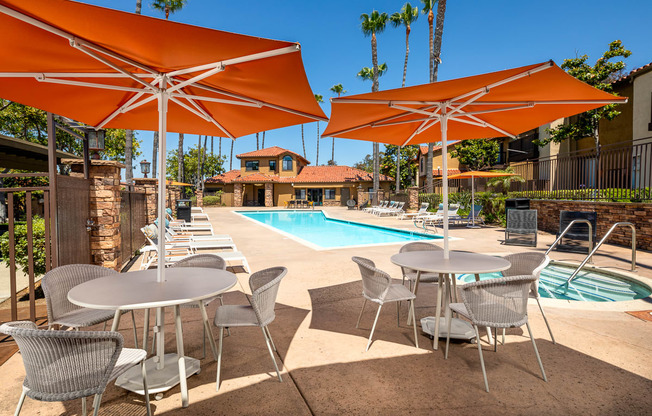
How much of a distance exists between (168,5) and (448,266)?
1155 inches

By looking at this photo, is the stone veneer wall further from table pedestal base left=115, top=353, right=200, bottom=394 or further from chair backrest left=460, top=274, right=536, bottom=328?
table pedestal base left=115, top=353, right=200, bottom=394

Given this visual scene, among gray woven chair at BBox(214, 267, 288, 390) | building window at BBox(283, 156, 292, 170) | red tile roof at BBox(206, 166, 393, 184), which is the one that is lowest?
gray woven chair at BBox(214, 267, 288, 390)

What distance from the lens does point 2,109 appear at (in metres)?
19.1

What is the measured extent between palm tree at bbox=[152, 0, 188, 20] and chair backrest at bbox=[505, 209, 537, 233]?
2692 centimetres

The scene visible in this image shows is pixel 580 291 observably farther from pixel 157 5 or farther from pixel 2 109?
pixel 157 5

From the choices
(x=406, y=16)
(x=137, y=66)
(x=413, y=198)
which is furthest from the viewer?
(x=406, y=16)

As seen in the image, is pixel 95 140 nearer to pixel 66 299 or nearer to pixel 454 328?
pixel 66 299

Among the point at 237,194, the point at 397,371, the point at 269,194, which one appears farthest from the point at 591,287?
the point at 237,194

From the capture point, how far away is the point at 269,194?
35.7 metres

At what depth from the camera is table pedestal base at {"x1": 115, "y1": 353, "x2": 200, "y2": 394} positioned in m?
2.62

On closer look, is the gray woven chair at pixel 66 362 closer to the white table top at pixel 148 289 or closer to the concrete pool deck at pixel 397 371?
the white table top at pixel 148 289

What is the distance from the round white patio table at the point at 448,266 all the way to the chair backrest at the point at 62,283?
2933 mm

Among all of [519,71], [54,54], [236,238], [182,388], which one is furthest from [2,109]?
[519,71]

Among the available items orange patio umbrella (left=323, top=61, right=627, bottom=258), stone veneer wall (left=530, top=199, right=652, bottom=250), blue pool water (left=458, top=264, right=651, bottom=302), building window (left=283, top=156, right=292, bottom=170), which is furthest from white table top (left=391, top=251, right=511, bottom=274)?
building window (left=283, top=156, right=292, bottom=170)
